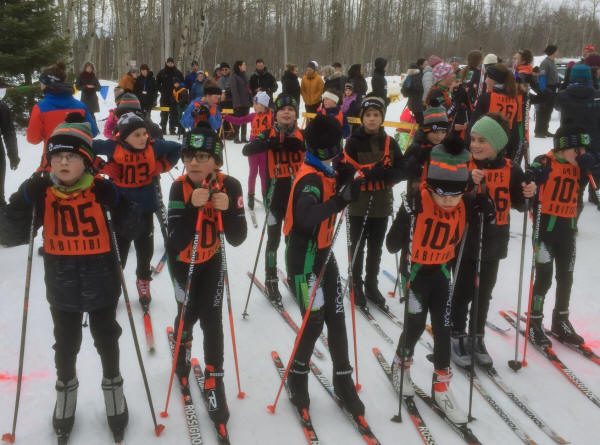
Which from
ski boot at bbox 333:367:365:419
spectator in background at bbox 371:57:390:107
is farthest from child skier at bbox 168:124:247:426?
spectator in background at bbox 371:57:390:107

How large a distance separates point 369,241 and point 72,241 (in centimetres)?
280

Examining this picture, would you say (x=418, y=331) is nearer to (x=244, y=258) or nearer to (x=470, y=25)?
(x=244, y=258)

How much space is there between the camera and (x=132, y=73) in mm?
14258

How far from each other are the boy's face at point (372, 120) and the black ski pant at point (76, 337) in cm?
262

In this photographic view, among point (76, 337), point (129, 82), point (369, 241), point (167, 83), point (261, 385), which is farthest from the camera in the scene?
point (167, 83)

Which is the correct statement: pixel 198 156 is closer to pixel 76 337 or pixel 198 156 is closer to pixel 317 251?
pixel 317 251

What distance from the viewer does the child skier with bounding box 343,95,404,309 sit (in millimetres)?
4496

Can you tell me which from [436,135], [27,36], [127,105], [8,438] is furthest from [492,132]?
[27,36]

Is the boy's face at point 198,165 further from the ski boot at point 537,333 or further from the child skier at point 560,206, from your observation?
the ski boot at point 537,333

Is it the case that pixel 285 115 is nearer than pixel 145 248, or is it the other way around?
pixel 145 248

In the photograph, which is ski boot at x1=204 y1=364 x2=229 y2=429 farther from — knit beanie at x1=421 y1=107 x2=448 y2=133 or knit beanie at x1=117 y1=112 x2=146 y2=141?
knit beanie at x1=421 y1=107 x2=448 y2=133

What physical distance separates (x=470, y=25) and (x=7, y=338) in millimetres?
55527

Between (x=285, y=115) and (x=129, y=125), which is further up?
(x=285, y=115)

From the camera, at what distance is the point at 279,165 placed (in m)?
5.16
